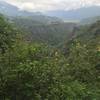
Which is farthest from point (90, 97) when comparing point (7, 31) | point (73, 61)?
point (7, 31)

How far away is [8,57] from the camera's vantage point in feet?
44.9

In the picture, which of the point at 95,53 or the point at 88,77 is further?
the point at 95,53

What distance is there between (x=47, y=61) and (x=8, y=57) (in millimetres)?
1753

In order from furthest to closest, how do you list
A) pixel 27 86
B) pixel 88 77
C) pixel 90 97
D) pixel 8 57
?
pixel 88 77
pixel 90 97
pixel 8 57
pixel 27 86

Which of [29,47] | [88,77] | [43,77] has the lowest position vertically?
[88,77]

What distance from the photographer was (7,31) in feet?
74.3

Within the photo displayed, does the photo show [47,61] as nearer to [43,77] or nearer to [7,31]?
[43,77]

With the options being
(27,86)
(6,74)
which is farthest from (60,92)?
(6,74)

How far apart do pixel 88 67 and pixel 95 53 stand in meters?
4.46

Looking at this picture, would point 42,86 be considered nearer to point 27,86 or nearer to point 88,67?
point 27,86

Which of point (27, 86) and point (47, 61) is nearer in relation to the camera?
point (27, 86)

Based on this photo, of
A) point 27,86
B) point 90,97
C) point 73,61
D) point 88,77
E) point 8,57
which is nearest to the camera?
point 27,86

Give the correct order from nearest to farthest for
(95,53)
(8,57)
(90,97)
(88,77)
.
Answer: (8,57) → (90,97) → (88,77) → (95,53)

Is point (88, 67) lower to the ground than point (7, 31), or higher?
lower
